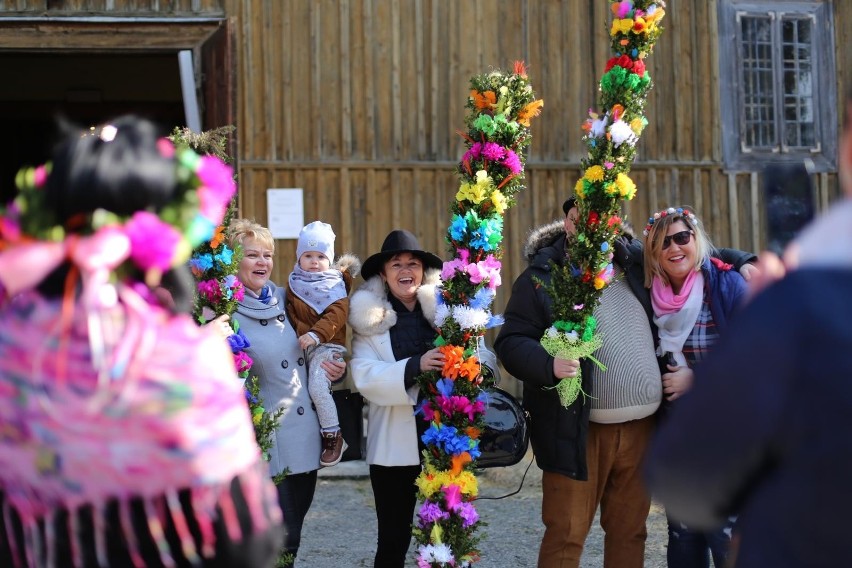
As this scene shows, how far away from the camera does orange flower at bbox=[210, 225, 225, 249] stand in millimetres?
4575

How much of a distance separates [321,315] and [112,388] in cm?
310

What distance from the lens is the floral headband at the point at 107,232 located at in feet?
6.53

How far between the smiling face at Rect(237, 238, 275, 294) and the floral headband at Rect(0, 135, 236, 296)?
104 inches

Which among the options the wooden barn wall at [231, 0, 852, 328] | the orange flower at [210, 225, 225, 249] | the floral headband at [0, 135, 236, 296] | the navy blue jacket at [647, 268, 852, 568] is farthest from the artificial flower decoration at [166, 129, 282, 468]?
the wooden barn wall at [231, 0, 852, 328]

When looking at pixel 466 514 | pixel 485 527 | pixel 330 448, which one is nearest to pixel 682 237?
pixel 466 514

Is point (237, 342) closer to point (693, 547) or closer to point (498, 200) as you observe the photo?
point (498, 200)

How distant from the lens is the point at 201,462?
1.99 metres

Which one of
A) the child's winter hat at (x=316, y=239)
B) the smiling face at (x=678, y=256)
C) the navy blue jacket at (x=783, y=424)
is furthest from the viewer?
the child's winter hat at (x=316, y=239)

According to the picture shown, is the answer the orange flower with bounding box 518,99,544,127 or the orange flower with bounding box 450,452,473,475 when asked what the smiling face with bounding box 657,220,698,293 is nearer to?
the orange flower with bounding box 518,99,544,127

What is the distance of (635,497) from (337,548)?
7.61ft

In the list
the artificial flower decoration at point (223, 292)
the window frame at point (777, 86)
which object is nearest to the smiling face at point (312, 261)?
the artificial flower decoration at point (223, 292)

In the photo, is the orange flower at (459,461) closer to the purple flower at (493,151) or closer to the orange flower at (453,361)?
the orange flower at (453,361)

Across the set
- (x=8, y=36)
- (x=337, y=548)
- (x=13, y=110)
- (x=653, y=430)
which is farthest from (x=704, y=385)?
(x=13, y=110)

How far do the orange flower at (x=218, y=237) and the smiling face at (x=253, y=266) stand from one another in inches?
9.1
